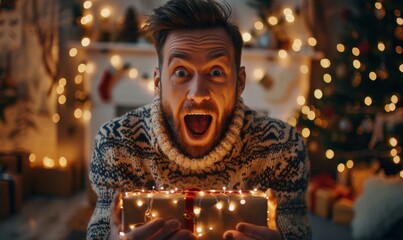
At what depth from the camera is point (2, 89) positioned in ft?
10.3

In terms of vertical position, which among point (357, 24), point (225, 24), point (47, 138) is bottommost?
point (47, 138)

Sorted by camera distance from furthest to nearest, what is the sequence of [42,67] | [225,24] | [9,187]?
1. [42,67]
2. [9,187]
3. [225,24]

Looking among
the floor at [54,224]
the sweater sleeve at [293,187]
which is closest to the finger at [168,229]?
the sweater sleeve at [293,187]

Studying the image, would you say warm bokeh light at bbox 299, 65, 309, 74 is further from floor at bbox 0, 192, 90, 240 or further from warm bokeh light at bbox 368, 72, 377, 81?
floor at bbox 0, 192, 90, 240

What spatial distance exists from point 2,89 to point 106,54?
0.87m

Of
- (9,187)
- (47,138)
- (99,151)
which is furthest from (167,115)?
(47,138)

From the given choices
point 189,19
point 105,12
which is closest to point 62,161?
point 105,12

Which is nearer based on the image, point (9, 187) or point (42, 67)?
point (9, 187)

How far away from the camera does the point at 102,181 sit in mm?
1194

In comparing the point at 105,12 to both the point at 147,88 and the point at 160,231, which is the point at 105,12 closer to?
the point at 147,88

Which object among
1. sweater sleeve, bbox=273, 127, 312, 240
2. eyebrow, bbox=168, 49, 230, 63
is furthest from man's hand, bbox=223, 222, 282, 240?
eyebrow, bbox=168, 49, 230, 63

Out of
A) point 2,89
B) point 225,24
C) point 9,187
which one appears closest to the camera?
point 225,24

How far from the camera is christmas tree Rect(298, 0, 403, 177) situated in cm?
276

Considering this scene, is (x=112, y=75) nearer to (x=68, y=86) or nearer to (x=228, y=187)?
(x=68, y=86)
